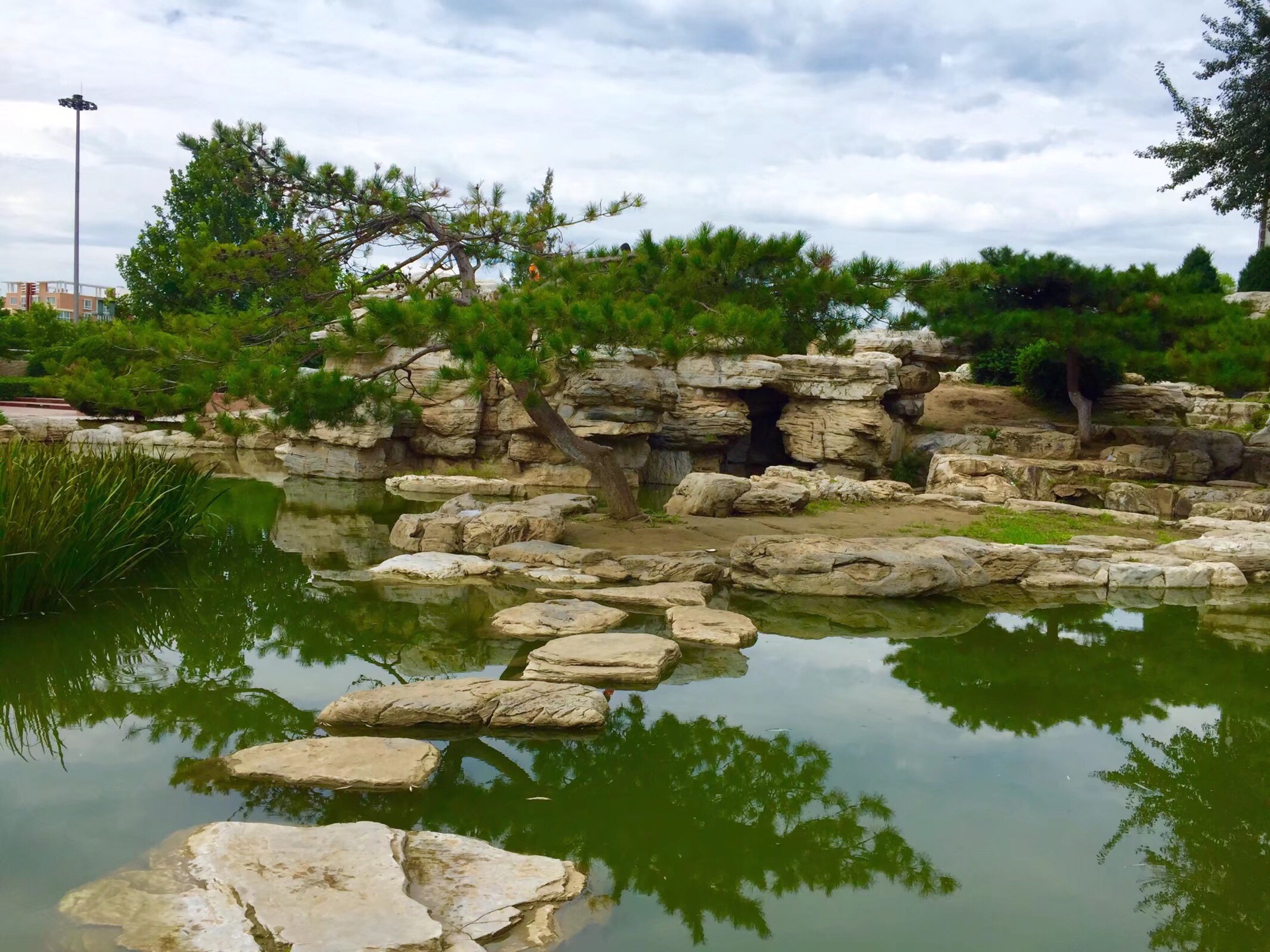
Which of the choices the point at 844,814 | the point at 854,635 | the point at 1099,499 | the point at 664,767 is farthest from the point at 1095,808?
the point at 1099,499

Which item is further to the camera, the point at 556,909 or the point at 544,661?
the point at 544,661

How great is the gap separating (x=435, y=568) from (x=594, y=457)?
2.69 m

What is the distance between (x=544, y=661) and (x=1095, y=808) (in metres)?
2.79

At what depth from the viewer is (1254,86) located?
Result: 22141mm

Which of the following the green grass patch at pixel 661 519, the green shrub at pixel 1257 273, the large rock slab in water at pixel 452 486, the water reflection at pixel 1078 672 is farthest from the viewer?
the green shrub at pixel 1257 273

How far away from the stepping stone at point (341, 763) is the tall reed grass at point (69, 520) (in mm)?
2734

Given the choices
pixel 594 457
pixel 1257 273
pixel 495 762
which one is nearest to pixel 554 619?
pixel 495 762

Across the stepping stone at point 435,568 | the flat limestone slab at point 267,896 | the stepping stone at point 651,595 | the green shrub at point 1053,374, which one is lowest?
the stepping stone at point 435,568

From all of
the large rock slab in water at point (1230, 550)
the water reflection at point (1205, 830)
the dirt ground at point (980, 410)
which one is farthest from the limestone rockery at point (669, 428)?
the water reflection at point (1205, 830)

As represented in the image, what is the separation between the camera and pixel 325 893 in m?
2.98

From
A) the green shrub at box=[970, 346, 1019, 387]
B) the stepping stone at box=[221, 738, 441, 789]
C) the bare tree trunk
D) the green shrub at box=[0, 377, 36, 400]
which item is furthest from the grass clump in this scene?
the green shrub at box=[0, 377, 36, 400]

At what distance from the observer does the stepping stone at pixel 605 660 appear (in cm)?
550

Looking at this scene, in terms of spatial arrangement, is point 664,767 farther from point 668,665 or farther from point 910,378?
point 910,378

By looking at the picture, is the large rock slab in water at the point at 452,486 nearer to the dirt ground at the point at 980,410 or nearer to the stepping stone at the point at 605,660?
the dirt ground at the point at 980,410
